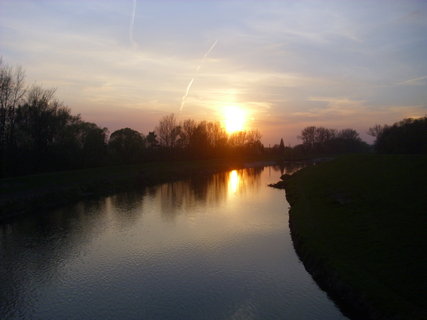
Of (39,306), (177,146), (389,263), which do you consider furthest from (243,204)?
(177,146)

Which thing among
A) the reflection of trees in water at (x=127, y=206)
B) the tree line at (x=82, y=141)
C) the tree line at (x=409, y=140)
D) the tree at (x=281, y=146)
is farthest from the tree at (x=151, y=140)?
the tree at (x=281, y=146)

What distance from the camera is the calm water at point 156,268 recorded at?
13125 millimetres

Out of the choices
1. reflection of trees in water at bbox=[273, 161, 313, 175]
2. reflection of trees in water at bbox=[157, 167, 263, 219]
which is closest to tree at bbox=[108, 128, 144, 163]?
reflection of trees in water at bbox=[157, 167, 263, 219]

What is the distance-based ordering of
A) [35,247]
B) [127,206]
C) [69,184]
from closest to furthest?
1. [35,247]
2. [127,206]
3. [69,184]

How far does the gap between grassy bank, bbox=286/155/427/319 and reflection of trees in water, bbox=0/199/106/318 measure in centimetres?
1223

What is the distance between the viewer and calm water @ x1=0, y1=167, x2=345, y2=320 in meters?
13.1

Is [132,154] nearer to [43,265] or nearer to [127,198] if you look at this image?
[127,198]

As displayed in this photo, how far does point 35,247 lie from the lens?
21016mm

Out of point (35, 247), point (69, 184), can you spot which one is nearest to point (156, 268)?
point (35, 247)

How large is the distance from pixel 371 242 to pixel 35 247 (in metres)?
18.7

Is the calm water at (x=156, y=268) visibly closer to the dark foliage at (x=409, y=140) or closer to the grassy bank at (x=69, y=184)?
the grassy bank at (x=69, y=184)

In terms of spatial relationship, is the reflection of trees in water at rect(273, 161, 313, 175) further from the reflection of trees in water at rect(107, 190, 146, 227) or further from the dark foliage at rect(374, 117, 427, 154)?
the reflection of trees in water at rect(107, 190, 146, 227)

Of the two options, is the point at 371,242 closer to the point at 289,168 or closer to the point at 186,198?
the point at 186,198

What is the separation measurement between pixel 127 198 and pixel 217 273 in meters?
24.6
